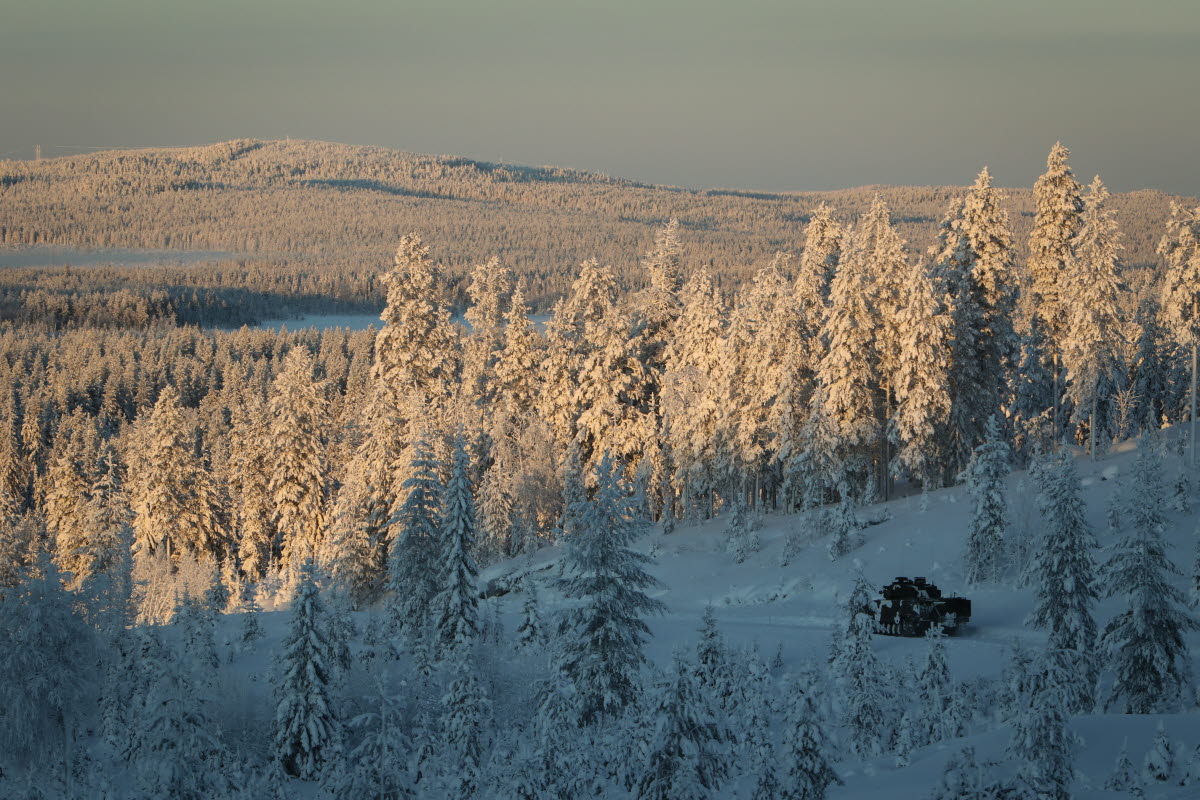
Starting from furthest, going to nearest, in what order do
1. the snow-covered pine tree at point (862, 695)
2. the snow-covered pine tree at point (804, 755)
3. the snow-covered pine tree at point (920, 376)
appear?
the snow-covered pine tree at point (920, 376)
the snow-covered pine tree at point (862, 695)
the snow-covered pine tree at point (804, 755)

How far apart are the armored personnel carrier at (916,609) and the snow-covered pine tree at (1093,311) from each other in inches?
749

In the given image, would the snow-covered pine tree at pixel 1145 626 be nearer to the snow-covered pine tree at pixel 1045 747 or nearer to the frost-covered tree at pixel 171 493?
the snow-covered pine tree at pixel 1045 747

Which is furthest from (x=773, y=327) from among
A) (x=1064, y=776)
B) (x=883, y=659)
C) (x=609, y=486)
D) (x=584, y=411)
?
(x=1064, y=776)

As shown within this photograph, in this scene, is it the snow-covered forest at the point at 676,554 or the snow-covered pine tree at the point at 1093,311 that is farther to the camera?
the snow-covered pine tree at the point at 1093,311

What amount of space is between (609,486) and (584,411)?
33962mm

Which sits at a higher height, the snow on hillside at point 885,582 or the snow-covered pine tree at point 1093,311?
the snow-covered pine tree at point 1093,311

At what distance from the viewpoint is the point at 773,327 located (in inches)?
1949

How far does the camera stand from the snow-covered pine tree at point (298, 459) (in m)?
53.2

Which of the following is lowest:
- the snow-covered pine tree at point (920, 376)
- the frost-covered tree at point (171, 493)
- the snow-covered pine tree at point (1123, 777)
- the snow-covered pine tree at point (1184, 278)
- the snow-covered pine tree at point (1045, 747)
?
the frost-covered tree at point (171, 493)

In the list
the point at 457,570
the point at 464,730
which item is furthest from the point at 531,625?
the point at 464,730

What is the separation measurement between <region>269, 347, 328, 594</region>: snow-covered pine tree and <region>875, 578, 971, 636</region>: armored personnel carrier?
102ft

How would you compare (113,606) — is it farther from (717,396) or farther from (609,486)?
(717,396)

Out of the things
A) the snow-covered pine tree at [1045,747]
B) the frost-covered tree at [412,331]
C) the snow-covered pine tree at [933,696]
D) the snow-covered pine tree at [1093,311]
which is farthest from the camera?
the frost-covered tree at [412,331]

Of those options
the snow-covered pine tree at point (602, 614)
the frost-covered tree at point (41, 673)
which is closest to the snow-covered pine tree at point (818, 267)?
the snow-covered pine tree at point (602, 614)
